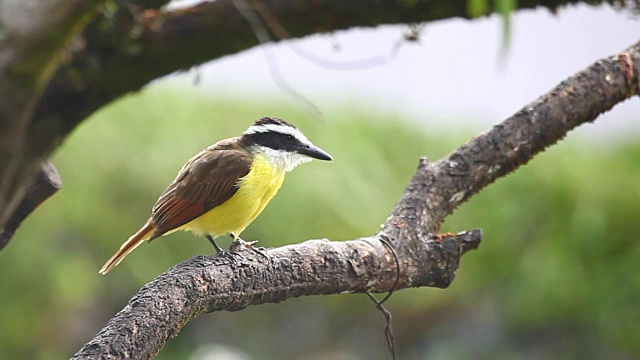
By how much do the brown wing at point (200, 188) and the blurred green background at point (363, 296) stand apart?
6.55 feet

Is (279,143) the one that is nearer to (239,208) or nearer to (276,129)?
(276,129)

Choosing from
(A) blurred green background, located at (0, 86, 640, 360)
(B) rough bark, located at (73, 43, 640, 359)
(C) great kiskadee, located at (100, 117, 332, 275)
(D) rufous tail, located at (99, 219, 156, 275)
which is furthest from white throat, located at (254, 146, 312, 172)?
(A) blurred green background, located at (0, 86, 640, 360)

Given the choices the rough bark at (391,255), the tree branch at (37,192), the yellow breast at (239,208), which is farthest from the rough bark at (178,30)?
the yellow breast at (239,208)

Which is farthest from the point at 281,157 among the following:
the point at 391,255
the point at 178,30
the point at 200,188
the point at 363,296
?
the point at 363,296

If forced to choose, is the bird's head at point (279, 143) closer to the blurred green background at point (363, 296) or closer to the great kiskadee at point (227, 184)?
the great kiskadee at point (227, 184)

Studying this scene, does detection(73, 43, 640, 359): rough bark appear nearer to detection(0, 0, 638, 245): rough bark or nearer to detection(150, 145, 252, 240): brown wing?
detection(0, 0, 638, 245): rough bark

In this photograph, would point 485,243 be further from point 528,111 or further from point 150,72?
point 150,72

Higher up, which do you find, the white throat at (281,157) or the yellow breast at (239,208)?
the white throat at (281,157)

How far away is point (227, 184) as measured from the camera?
131 inches

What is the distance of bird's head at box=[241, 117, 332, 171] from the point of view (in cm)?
347

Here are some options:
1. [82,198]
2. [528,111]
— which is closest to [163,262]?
[82,198]

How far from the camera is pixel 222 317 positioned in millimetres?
5582

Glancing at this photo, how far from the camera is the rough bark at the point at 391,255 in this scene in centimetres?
213

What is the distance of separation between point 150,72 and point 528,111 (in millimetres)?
1179
